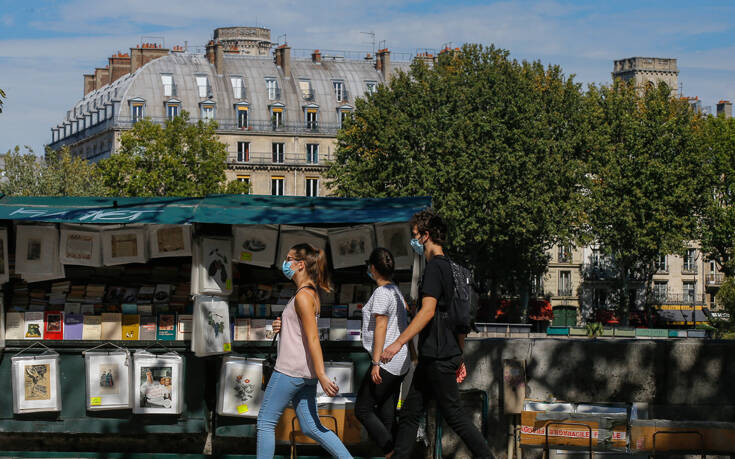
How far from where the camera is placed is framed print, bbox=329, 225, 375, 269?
1163 centimetres

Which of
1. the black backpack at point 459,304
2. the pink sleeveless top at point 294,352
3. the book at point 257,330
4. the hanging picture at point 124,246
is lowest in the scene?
the book at point 257,330

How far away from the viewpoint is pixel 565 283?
85000 mm

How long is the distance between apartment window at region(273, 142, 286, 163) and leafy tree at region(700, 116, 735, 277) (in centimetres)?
3511

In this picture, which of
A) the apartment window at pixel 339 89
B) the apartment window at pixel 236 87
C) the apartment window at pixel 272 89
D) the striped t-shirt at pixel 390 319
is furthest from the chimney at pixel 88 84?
the striped t-shirt at pixel 390 319

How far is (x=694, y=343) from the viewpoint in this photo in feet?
35.1

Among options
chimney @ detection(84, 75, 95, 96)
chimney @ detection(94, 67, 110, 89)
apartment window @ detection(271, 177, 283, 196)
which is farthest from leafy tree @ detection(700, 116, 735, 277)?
chimney @ detection(84, 75, 95, 96)

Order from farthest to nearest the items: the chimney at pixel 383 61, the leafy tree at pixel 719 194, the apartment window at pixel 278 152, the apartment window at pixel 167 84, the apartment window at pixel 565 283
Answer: the chimney at pixel 383 61, the apartment window at pixel 167 84, the apartment window at pixel 278 152, the apartment window at pixel 565 283, the leafy tree at pixel 719 194

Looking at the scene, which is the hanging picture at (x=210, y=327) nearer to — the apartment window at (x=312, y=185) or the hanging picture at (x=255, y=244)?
the hanging picture at (x=255, y=244)

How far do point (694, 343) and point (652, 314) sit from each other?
71599mm

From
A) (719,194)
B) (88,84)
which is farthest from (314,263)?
(88,84)

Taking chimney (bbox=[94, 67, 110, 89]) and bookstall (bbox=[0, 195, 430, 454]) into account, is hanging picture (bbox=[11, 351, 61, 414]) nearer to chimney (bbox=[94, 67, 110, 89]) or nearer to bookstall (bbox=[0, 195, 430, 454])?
bookstall (bbox=[0, 195, 430, 454])

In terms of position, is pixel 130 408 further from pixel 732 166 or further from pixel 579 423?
pixel 732 166

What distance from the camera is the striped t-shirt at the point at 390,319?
9.27 metres

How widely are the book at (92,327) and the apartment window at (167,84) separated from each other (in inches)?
3232
